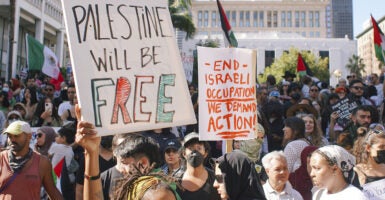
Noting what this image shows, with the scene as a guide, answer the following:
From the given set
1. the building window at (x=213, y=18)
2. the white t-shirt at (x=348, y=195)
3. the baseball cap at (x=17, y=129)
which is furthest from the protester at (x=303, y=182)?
the building window at (x=213, y=18)

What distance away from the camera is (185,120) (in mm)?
3246

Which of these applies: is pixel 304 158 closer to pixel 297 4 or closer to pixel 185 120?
pixel 185 120

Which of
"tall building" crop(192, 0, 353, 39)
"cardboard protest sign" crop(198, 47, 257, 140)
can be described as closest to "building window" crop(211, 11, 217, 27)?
"tall building" crop(192, 0, 353, 39)

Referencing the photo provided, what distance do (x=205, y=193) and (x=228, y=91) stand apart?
120 cm

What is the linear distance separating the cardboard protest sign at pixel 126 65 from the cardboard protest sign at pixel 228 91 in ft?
3.70

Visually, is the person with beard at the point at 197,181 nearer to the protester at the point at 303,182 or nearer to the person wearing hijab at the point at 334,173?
the person wearing hijab at the point at 334,173

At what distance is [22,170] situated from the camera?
4.16m

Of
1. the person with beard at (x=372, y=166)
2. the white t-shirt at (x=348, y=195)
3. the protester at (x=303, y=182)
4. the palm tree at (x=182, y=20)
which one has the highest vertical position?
the palm tree at (x=182, y=20)

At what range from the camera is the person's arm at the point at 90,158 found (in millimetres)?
2641

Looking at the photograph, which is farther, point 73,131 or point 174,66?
point 73,131

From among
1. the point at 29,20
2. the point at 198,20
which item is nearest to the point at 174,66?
the point at 29,20

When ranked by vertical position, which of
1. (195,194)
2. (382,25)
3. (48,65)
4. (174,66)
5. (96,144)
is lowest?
(195,194)

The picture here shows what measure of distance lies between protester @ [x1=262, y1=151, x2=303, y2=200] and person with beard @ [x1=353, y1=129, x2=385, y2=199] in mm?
580

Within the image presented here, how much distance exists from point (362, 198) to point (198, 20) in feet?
356
